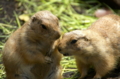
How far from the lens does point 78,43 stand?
16.2ft

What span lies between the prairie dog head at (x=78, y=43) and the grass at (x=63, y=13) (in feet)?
6.75

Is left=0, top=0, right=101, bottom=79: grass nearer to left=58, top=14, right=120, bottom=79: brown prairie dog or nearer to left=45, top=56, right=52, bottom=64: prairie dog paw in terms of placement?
left=58, top=14, right=120, bottom=79: brown prairie dog

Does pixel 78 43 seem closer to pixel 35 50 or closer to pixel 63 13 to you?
pixel 35 50

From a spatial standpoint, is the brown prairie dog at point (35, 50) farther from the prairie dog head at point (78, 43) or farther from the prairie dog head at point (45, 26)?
the prairie dog head at point (78, 43)

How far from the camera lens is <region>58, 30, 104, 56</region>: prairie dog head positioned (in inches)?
191

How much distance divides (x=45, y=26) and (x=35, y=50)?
54cm

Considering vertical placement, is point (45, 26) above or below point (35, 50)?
above

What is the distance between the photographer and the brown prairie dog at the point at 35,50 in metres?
4.46

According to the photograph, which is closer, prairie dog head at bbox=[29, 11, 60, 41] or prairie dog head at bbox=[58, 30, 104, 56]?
prairie dog head at bbox=[29, 11, 60, 41]

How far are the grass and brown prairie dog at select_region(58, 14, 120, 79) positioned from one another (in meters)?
1.79

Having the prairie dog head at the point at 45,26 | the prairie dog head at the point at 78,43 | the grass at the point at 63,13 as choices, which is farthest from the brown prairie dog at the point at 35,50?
the grass at the point at 63,13

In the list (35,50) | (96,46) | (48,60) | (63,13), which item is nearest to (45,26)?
(35,50)

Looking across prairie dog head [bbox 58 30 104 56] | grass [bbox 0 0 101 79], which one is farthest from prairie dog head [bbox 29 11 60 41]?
grass [bbox 0 0 101 79]

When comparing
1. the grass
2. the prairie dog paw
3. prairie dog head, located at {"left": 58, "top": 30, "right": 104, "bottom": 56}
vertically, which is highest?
prairie dog head, located at {"left": 58, "top": 30, "right": 104, "bottom": 56}
